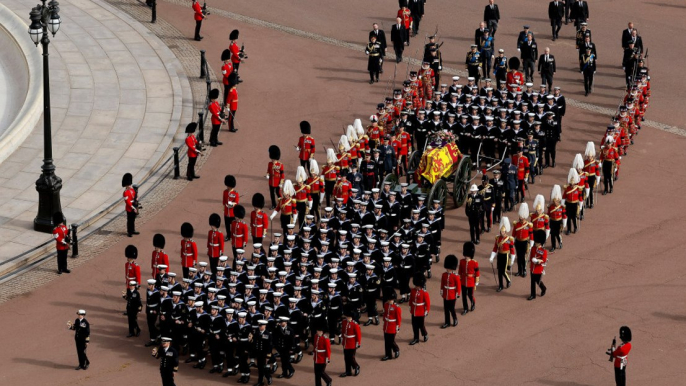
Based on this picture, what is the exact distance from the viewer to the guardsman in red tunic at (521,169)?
1454 inches

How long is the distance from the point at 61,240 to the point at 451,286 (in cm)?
887

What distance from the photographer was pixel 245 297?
29.6 metres

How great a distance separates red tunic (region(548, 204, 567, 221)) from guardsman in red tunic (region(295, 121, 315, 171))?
22.4ft

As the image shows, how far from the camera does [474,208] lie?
3450 centimetres

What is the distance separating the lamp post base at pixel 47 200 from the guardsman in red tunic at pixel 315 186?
6085mm

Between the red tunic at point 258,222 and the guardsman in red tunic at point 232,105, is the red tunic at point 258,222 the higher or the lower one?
the lower one

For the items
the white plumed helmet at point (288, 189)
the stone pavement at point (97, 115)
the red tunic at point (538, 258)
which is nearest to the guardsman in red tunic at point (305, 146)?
the white plumed helmet at point (288, 189)

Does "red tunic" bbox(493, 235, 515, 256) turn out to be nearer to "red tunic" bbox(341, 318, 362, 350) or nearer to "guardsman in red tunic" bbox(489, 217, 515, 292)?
"guardsman in red tunic" bbox(489, 217, 515, 292)

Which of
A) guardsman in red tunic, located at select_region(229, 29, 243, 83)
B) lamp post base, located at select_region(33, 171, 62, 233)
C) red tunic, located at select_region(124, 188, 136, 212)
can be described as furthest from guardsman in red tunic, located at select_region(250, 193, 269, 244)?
guardsman in red tunic, located at select_region(229, 29, 243, 83)

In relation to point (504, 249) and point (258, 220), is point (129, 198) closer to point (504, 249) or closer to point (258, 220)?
point (258, 220)

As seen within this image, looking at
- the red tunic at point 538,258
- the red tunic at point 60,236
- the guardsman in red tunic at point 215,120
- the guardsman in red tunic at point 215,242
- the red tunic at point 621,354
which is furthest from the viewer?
the guardsman in red tunic at point 215,120

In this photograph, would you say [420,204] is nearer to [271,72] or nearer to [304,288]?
[304,288]

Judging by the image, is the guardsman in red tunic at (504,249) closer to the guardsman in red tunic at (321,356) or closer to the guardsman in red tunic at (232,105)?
the guardsman in red tunic at (321,356)

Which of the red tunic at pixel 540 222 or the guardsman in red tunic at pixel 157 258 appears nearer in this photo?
the guardsman in red tunic at pixel 157 258
